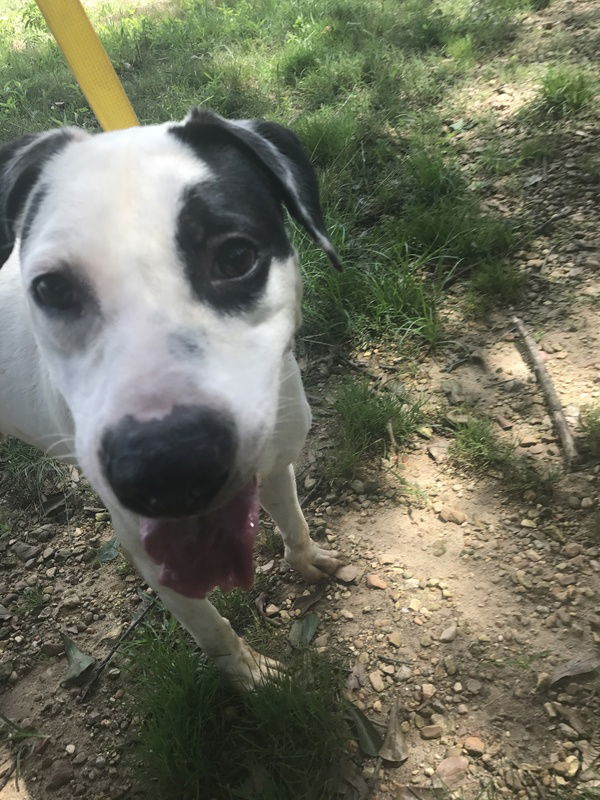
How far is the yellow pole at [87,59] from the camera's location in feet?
7.73

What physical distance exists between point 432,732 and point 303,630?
23.0 inches

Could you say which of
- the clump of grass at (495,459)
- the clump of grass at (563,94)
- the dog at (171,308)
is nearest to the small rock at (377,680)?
the dog at (171,308)

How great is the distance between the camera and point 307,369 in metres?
A: 3.27

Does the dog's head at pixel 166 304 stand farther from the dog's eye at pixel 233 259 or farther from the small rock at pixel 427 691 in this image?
the small rock at pixel 427 691

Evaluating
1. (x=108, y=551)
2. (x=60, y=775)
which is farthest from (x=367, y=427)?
(x=60, y=775)

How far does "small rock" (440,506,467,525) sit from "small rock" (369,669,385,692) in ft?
2.19

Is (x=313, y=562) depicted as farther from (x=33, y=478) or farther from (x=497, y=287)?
(x=497, y=287)

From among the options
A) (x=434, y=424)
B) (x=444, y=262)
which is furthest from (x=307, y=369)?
(x=444, y=262)

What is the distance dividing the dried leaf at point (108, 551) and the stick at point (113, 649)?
0.33m

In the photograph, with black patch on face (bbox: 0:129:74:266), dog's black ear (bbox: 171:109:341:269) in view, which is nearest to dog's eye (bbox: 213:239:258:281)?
dog's black ear (bbox: 171:109:341:269)

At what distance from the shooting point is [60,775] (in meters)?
2.14

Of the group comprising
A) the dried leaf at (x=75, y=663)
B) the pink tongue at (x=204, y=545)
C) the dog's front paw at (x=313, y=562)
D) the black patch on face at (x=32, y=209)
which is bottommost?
the dog's front paw at (x=313, y=562)

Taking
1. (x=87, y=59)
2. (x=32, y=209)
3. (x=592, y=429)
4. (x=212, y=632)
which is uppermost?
(x=87, y=59)

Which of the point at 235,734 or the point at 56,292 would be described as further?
the point at 235,734
